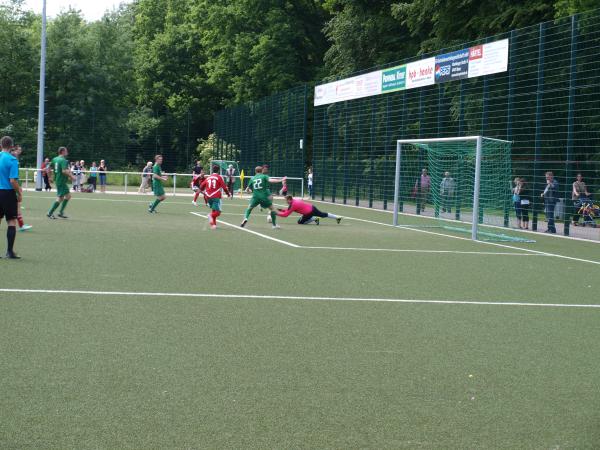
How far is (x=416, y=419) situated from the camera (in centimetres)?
534


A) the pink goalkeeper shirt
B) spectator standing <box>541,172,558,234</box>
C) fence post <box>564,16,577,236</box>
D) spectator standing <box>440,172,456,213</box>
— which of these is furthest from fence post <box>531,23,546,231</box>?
the pink goalkeeper shirt

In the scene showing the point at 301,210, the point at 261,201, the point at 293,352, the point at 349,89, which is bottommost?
the point at 293,352

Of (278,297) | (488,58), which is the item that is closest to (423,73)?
(488,58)

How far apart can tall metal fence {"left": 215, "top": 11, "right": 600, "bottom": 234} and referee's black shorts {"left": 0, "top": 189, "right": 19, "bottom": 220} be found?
13.7 meters

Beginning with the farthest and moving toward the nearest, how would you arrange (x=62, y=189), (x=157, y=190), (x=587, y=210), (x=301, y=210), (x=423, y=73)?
(x=423, y=73)
(x=157, y=190)
(x=301, y=210)
(x=62, y=189)
(x=587, y=210)

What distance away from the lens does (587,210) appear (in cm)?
2198

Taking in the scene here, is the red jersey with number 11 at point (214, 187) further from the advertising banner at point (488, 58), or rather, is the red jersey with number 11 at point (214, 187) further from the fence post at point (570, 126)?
the advertising banner at point (488, 58)

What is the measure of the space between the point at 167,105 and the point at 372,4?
28.2m

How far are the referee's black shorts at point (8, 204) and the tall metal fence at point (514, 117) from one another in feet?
44.9

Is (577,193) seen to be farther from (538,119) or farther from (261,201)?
(261,201)

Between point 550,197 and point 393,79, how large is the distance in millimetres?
11327

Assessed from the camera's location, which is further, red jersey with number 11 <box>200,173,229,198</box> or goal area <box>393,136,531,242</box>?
goal area <box>393,136,531,242</box>

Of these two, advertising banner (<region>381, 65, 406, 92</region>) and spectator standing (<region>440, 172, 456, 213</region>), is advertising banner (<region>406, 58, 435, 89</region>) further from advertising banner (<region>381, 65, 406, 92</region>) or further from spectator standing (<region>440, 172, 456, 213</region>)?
spectator standing (<region>440, 172, 456, 213</region>)

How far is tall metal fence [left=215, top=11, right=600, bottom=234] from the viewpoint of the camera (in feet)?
73.7
